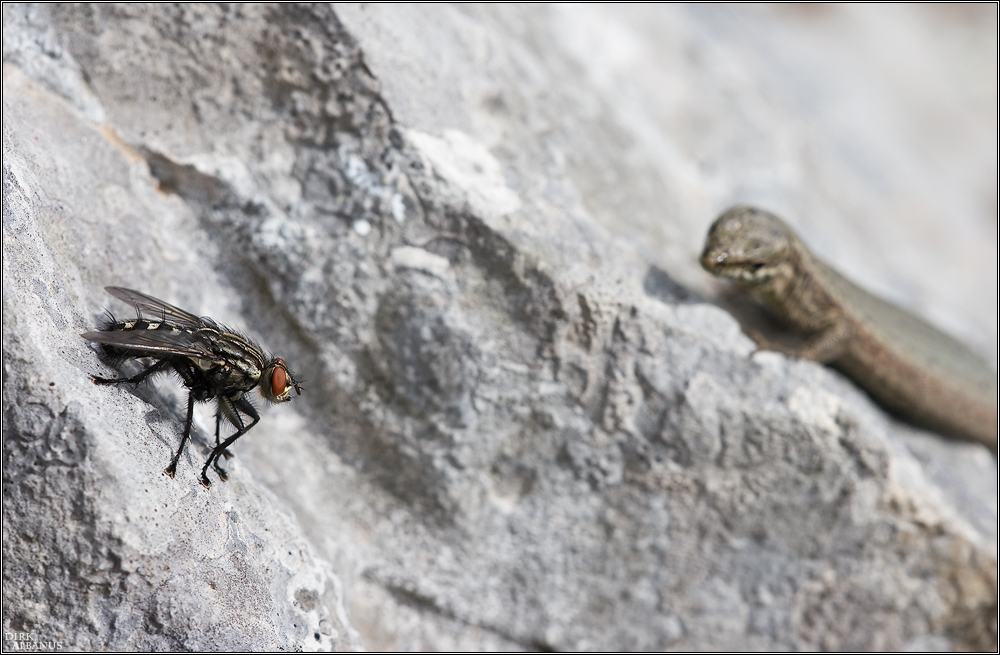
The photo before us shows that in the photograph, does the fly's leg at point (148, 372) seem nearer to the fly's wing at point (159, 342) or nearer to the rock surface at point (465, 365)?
the fly's wing at point (159, 342)

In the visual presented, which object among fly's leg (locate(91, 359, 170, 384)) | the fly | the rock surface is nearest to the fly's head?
the fly

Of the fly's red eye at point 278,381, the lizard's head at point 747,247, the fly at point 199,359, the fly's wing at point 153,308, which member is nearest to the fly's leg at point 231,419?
the fly at point 199,359

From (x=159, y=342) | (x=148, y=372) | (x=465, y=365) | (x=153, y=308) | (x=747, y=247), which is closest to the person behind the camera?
(x=159, y=342)

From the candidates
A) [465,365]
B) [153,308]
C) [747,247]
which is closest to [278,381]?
[153,308]

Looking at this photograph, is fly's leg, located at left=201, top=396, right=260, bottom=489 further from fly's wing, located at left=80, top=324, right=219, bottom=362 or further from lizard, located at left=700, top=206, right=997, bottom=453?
lizard, located at left=700, top=206, right=997, bottom=453

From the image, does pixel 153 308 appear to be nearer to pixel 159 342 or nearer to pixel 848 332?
pixel 159 342
